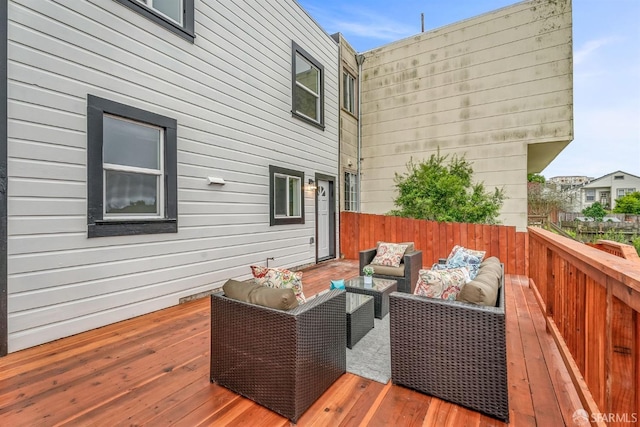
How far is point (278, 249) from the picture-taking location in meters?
6.04

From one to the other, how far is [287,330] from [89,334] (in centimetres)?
266

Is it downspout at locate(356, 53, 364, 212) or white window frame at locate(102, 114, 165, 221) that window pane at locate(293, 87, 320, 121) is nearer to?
downspout at locate(356, 53, 364, 212)

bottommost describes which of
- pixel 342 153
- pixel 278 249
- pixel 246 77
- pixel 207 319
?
pixel 207 319

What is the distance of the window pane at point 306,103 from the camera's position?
668 cm

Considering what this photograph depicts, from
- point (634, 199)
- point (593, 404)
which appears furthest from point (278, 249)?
point (634, 199)

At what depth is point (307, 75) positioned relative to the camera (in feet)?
23.3

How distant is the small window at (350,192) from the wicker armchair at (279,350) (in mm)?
6767

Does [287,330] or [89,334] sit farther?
[89,334]

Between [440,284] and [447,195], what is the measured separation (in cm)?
594

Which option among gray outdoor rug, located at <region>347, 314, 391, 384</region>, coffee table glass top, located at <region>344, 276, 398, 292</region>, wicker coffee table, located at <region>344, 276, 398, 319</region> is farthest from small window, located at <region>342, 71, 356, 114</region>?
gray outdoor rug, located at <region>347, 314, 391, 384</region>

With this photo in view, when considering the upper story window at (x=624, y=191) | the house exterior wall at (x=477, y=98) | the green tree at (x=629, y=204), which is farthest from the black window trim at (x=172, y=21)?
the upper story window at (x=624, y=191)

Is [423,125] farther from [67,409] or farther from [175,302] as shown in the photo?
[67,409]

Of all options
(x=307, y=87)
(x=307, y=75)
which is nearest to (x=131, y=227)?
(x=307, y=87)

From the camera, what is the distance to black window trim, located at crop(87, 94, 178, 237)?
10.5 ft
